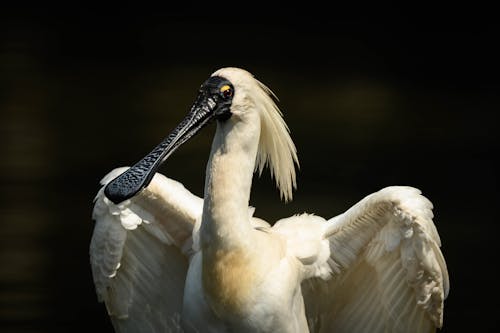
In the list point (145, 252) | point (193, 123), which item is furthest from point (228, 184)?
point (145, 252)

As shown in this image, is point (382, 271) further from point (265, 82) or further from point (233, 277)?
point (265, 82)

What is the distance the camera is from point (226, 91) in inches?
138

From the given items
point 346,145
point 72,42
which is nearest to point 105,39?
point 72,42

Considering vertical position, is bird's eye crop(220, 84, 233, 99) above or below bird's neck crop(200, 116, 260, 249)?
above

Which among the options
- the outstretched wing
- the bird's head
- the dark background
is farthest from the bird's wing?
the dark background

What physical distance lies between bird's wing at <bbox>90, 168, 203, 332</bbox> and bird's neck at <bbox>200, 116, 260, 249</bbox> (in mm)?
311

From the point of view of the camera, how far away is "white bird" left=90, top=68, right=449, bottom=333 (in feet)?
11.6

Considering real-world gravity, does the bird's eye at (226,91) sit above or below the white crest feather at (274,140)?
above

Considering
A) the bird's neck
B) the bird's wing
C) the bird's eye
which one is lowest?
the bird's wing

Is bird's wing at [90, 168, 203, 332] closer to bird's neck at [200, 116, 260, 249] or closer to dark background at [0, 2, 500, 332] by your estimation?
bird's neck at [200, 116, 260, 249]

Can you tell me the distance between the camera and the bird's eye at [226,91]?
11.5ft

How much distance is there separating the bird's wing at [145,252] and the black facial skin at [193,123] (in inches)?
10.7

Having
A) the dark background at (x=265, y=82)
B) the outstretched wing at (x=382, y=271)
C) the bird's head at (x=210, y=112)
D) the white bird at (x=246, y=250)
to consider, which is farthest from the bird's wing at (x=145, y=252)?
the dark background at (x=265, y=82)

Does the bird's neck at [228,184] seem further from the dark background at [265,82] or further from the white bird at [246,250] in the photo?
the dark background at [265,82]
